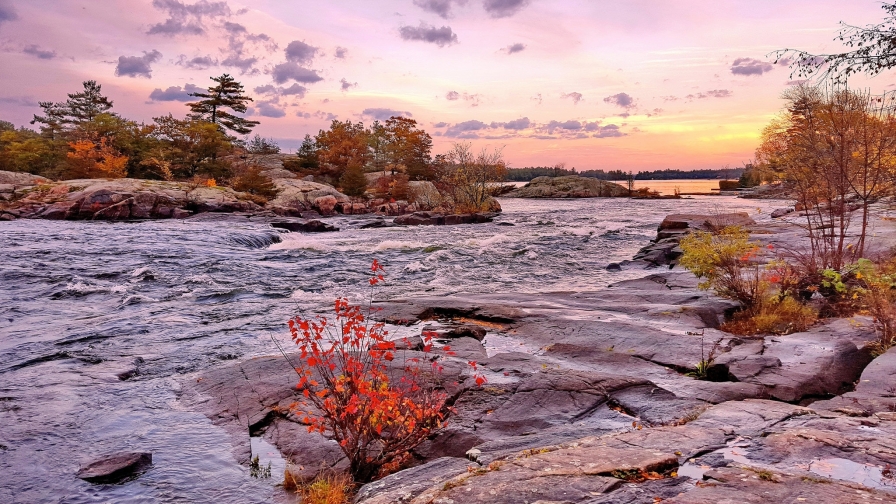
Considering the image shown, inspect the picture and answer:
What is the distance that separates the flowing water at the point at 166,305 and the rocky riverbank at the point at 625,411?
676 mm

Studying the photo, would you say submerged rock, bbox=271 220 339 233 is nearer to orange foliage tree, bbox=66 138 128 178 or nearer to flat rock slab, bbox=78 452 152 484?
orange foliage tree, bbox=66 138 128 178

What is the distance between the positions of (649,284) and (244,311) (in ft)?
32.1

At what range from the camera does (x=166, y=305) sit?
12305 mm

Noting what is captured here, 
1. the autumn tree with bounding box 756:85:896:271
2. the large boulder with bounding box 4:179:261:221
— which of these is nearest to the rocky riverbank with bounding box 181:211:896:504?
the autumn tree with bounding box 756:85:896:271

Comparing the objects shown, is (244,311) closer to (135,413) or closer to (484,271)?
(135,413)

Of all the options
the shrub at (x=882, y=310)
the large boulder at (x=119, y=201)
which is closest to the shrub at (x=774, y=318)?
the shrub at (x=882, y=310)

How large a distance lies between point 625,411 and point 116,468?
17.2 ft

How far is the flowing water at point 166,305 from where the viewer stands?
5.41 meters

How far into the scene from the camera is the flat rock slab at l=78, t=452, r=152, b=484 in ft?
16.6

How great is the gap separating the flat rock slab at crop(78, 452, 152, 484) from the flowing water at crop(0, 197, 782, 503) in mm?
113

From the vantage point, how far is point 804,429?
4742 millimetres

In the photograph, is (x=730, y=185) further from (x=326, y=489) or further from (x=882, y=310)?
(x=326, y=489)

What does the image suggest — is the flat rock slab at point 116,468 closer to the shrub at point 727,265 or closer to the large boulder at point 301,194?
the shrub at point 727,265

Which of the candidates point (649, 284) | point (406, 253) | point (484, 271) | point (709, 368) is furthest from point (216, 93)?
point (709, 368)
